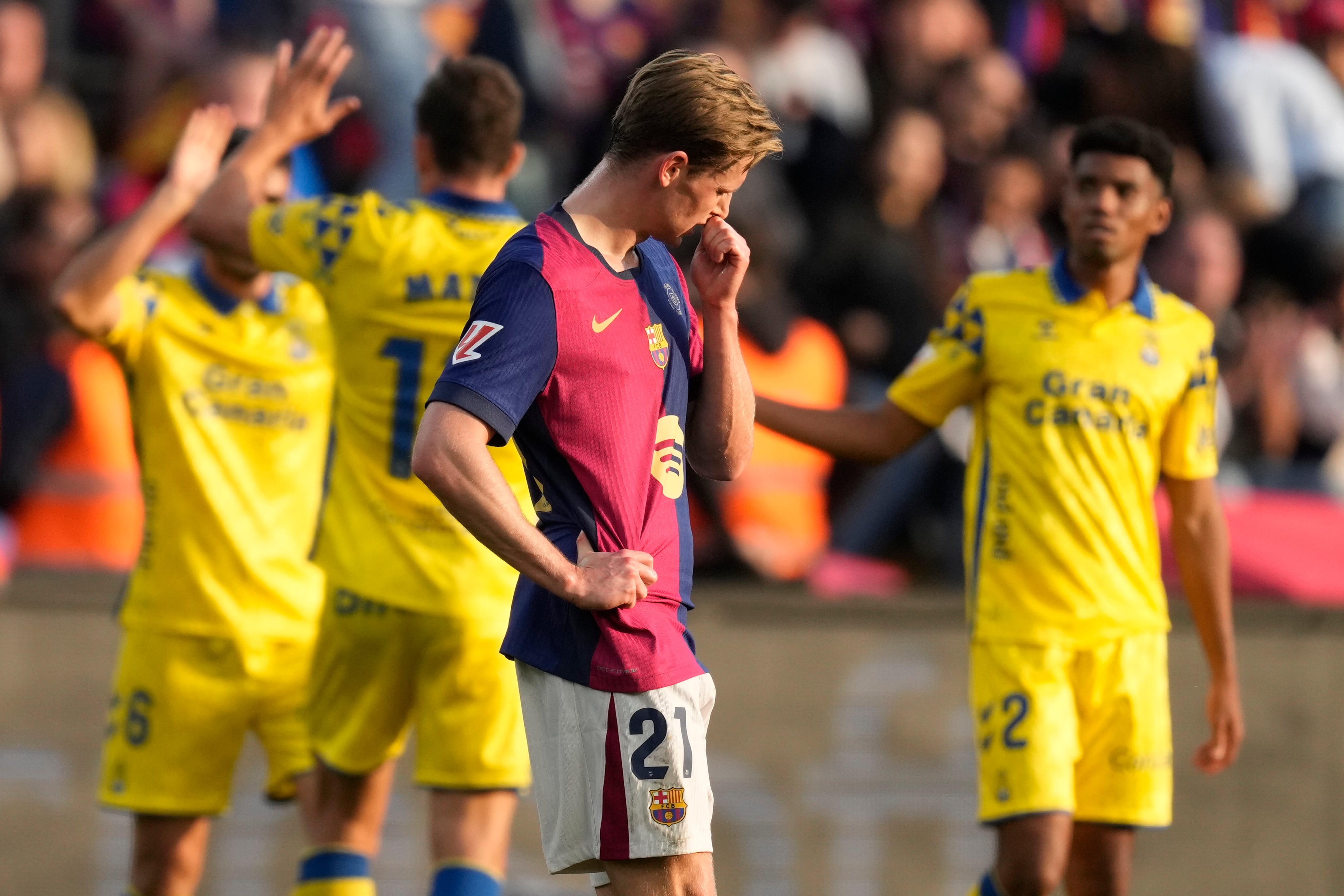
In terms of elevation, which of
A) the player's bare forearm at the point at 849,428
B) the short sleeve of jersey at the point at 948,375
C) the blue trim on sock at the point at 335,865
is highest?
the short sleeve of jersey at the point at 948,375

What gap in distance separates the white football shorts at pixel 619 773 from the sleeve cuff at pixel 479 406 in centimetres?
53

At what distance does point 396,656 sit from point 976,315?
2134 mm

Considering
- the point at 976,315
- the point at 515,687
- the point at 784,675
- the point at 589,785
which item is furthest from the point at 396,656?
the point at 784,675

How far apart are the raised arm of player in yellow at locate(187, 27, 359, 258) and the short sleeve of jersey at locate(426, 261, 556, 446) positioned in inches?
71.8

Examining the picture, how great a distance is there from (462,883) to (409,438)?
50.8 inches

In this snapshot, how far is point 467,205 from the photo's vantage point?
505 cm

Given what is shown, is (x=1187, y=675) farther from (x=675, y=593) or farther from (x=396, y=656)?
(x=675, y=593)

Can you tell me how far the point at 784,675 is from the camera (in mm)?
7555

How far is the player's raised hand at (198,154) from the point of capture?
536 cm

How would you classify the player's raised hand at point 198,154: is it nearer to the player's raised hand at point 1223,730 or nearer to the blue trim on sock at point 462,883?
the blue trim on sock at point 462,883

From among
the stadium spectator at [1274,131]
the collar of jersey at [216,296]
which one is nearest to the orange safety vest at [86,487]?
the collar of jersey at [216,296]

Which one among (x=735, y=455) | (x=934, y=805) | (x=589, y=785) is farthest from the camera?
(x=934, y=805)

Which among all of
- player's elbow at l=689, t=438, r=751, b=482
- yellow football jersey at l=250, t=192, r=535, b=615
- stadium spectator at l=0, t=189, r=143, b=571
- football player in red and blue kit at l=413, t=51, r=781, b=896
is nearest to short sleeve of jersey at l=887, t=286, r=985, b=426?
yellow football jersey at l=250, t=192, r=535, b=615

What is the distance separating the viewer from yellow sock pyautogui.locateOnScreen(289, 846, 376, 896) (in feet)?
17.1
